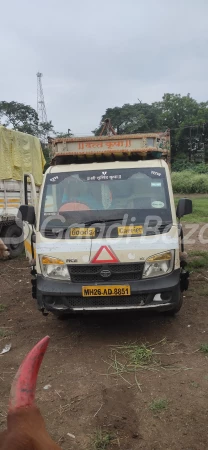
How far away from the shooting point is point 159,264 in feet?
15.2

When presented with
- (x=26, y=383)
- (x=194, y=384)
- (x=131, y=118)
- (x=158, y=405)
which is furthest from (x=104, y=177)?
(x=131, y=118)

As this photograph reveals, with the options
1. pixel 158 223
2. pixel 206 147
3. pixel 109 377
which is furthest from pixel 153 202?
pixel 206 147

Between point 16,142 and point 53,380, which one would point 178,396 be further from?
point 16,142

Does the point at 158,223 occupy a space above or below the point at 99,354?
above

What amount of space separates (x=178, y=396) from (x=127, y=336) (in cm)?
135

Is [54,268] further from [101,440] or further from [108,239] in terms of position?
[101,440]

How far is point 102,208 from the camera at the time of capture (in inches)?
201

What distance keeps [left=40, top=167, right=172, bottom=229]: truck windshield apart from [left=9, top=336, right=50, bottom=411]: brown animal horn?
11.8 feet

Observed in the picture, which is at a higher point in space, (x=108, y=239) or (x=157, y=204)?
(x=157, y=204)

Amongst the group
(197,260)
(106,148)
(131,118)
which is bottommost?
(197,260)

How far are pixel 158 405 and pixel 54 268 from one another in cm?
190

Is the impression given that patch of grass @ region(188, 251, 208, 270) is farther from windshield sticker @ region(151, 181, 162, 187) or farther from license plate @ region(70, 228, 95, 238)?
license plate @ region(70, 228, 95, 238)

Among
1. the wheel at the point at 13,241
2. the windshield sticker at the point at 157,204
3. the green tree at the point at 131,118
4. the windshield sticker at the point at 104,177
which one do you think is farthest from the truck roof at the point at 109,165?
the green tree at the point at 131,118

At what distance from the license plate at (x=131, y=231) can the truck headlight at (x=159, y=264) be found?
0.34 meters
